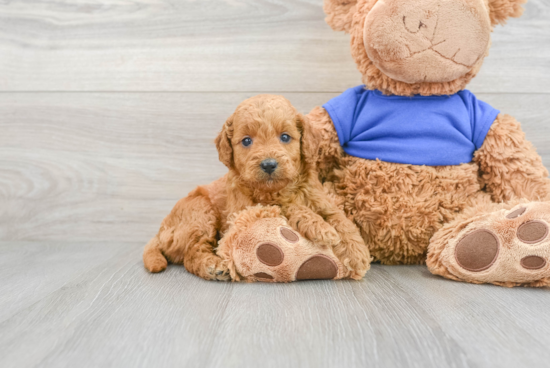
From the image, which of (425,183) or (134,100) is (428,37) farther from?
(134,100)

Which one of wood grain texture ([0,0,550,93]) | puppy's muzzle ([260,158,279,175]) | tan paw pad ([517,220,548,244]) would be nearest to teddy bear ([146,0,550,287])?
tan paw pad ([517,220,548,244])

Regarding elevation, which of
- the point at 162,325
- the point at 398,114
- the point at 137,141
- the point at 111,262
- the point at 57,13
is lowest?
the point at 111,262

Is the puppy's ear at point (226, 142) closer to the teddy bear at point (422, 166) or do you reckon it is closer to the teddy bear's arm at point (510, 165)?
the teddy bear at point (422, 166)

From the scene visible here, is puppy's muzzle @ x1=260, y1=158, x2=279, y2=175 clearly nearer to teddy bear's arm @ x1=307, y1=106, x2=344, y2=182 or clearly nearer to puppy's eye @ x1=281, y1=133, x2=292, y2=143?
puppy's eye @ x1=281, y1=133, x2=292, y2=143

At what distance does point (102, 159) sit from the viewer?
146 cm

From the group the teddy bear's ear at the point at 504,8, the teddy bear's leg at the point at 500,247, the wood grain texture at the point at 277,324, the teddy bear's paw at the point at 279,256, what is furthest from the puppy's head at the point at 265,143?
the teddy bear's ear at the point at 504,8

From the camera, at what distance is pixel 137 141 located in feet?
4.73

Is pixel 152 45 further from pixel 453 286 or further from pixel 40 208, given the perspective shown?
pixel 453 286

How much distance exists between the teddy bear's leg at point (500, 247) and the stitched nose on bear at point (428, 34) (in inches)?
14.4

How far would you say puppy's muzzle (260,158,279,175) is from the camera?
0.90 meters

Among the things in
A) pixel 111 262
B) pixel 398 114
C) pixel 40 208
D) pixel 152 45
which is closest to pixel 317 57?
pixel 398 114

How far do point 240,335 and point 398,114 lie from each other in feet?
2.28

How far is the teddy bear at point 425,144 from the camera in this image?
0.95 meters

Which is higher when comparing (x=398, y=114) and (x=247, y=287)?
(x=398, y=114)
